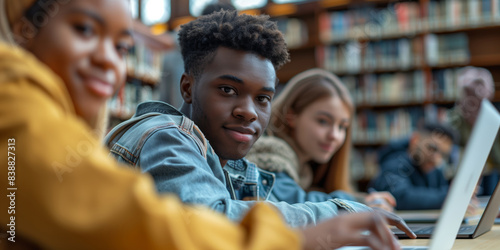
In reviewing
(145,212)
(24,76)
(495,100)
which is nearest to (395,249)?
(145,212)

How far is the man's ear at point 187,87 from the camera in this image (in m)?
0.88

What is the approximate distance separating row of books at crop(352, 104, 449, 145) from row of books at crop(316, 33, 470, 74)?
417mm

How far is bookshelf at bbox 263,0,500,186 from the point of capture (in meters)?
4.22

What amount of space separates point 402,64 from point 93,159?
4.36 m

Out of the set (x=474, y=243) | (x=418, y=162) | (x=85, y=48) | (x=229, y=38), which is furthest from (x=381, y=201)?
(x=85, y=48)

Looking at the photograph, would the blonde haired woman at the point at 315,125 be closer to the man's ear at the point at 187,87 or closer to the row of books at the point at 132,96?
the man's ear at the point at 187,87

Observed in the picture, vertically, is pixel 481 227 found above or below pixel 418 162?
above

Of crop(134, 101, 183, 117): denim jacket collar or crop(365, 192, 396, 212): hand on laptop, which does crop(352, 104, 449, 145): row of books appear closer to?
crop(365, 192, 396, 212): hand on laptop

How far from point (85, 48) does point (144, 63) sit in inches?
142

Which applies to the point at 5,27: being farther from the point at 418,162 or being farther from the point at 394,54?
the point at 394,54

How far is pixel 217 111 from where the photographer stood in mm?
818

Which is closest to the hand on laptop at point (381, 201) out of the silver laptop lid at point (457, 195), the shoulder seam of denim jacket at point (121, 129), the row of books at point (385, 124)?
the silver laptop lid at point (457, 195)

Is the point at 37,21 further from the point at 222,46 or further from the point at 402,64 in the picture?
the point at 402,64

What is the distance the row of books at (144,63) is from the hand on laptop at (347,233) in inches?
131
